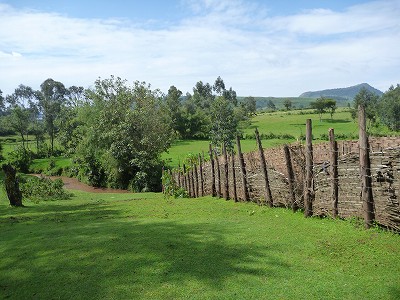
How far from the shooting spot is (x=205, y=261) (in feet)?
25.3

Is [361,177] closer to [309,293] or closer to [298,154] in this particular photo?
Answer: [298,154]

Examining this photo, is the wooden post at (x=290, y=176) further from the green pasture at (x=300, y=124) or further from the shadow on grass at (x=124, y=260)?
the green pasture at (x=300, y=124)

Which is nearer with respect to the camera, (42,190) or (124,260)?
(124,260)

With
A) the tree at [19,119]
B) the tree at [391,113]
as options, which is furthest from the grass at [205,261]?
the tree at [391,113]

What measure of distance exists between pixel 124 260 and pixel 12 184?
12146mm

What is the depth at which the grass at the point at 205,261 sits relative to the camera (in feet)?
21.2

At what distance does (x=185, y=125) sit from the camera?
7200cm

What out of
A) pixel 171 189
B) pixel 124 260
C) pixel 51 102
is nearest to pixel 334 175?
pixel 124 260

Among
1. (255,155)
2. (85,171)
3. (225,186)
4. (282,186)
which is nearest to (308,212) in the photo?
(282,186)

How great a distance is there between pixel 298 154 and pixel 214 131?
1149 inches

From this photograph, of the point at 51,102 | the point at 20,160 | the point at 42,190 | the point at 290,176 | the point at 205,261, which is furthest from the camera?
the point at 51,102

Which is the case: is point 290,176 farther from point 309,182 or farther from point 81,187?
point 81,187

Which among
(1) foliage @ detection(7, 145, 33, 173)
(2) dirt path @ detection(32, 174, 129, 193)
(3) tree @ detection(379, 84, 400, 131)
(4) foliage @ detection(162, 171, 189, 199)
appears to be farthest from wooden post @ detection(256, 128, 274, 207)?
(3) tree @ detection(379, 84, 400, 131)

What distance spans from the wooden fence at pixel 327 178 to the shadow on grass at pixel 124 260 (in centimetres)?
264
